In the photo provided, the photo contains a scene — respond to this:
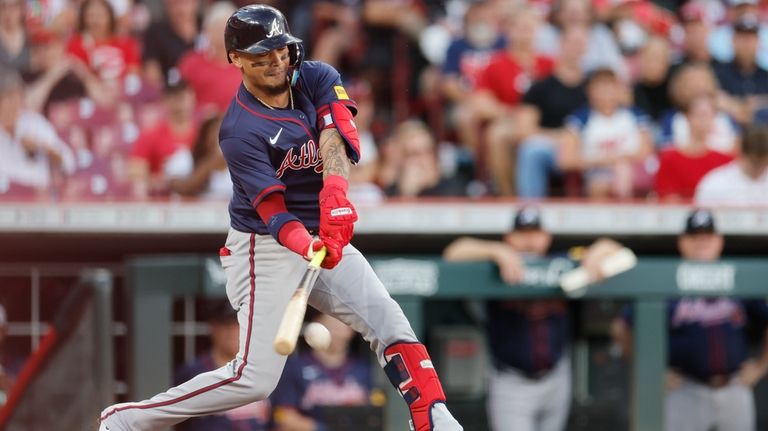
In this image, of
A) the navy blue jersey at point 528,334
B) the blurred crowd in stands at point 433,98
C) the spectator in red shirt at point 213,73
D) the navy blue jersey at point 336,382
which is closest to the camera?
the navy blue jersey at point 528,334

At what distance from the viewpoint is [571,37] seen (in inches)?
306

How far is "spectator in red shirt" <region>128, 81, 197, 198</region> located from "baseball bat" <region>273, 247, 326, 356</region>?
3.16 meters

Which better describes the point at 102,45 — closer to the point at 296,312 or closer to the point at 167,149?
the point at 167,149

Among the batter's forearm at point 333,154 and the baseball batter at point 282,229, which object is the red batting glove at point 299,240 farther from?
the batter's forearm at point 333,154

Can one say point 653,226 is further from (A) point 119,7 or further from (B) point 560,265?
(A) point 119,7

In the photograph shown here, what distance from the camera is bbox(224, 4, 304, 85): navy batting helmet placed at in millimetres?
3709

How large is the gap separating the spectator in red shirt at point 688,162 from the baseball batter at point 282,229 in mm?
3533

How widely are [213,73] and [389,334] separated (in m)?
3.87

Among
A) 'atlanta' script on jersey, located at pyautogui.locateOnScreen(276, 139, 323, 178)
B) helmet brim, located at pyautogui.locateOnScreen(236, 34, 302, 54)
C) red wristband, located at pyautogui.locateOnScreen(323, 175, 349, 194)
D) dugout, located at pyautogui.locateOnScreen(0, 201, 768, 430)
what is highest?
helmet brim, located at pyautogui.locateOnScreen(236, 34, 302, 54)

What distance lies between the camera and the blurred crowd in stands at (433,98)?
6922 mm

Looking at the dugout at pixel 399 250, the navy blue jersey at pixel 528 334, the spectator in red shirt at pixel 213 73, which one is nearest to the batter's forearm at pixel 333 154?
the dugout at pixel 399 250

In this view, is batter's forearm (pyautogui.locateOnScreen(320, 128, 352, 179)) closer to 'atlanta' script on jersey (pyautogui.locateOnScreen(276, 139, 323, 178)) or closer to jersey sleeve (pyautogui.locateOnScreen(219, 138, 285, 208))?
'atlanta' script on jersey (pyautogui.locateOnScreen(276, 139, 323, 178))

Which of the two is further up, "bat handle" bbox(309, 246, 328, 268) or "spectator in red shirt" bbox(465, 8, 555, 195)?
"spectator in red shirt" bbox(465, 8, 555, 195)

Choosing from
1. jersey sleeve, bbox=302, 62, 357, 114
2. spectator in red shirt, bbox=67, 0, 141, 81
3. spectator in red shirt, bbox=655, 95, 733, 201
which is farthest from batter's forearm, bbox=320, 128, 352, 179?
spectator in red shirt, bbox=67, 0, 141, 81
